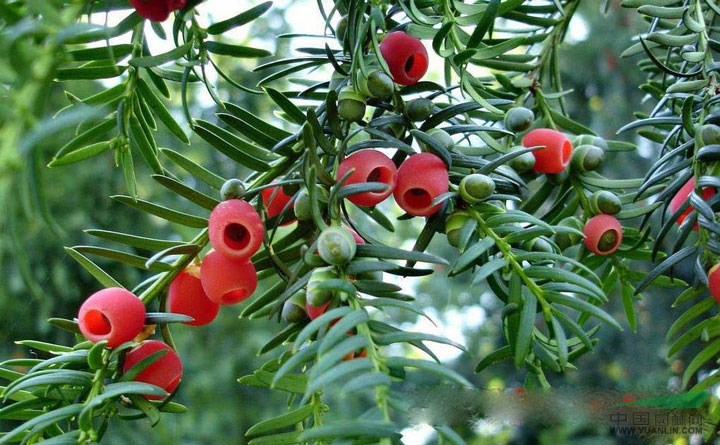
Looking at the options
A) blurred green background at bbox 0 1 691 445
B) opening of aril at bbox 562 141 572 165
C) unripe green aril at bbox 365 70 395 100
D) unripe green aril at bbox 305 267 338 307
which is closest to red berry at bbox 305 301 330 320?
unripe green aril at bbox 305 267 338 307

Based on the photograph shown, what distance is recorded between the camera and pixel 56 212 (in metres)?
2.72

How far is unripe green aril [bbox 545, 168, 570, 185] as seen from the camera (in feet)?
1.77

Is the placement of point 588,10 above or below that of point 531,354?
above

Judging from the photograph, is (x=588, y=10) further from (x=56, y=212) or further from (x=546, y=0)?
(x=546, y=0)

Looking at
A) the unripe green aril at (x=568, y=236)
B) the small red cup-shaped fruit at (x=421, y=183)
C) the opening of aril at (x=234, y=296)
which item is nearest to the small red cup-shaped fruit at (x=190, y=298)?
the opening of aril at (x=234, y=296)

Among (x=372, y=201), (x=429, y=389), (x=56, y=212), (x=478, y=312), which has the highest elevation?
(x=372, y=201)

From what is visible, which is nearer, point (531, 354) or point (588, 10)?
point (531, 354)

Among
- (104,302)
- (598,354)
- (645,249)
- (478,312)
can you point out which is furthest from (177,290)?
(478,312)

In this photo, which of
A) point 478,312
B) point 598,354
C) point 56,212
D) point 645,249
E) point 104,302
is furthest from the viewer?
point 478,312

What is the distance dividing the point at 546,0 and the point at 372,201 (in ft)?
1.11

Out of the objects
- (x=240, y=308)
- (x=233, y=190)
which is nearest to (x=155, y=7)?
(x=233, y=190)

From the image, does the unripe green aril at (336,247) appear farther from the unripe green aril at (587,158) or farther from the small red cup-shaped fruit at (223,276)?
the unripe green aril at (587,158)

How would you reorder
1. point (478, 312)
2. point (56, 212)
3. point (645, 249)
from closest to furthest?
point (645, 249)
point (56, 212)
point (478, 312)

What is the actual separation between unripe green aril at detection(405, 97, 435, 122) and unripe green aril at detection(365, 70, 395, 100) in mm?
17
